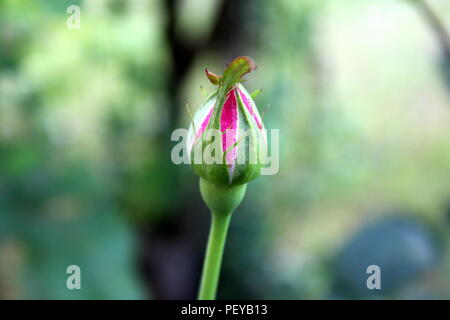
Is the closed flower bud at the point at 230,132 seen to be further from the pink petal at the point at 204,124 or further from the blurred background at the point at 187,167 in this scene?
the blurred background at the point at 187,167

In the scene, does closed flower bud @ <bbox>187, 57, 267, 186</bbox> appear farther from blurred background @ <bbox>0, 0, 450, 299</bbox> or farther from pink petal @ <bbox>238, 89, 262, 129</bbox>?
blurred background @ <bbox>0, 0, 450, 299</bbox>

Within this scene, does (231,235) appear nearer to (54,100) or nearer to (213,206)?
(54,100)

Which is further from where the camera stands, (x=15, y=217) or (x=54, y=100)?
(x=54, y=100)

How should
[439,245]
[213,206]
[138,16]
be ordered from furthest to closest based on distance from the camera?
[138,16] < [439,245] < [213,206]

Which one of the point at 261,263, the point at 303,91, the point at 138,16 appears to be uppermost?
the point at 138,16

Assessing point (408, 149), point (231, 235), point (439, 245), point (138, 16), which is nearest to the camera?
point (439, 245)

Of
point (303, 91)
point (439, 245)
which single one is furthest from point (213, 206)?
point (303, 91)

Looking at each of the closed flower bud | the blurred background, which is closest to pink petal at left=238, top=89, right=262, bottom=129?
the closed flower bud

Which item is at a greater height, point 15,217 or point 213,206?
point 15,217

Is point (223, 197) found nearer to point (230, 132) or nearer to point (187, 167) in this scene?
point (230, 132)
